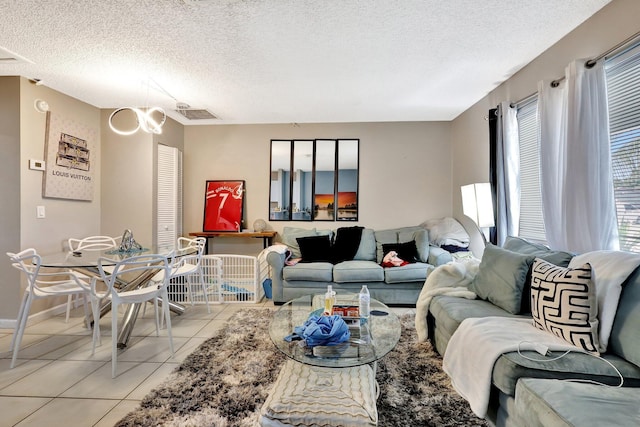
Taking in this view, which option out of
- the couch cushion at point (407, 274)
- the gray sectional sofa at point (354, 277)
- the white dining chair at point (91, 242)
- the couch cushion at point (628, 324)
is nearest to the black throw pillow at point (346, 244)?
the gray sectional sofa at point (354, 277)

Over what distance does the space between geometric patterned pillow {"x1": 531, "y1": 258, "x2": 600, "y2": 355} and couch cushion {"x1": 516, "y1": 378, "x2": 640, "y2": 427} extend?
0.28 meters

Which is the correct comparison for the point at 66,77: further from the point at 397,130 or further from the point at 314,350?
the point at 397,130

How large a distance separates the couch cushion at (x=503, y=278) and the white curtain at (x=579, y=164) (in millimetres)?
424

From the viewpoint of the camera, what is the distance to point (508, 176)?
2.98m

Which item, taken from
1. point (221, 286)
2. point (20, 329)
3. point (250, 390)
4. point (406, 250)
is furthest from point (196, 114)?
point (250, 390)

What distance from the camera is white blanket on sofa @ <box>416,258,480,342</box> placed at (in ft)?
8.29

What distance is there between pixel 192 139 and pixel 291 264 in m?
2.64

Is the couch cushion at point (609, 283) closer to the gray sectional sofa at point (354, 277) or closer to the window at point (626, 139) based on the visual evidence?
the window at point (626, 139)

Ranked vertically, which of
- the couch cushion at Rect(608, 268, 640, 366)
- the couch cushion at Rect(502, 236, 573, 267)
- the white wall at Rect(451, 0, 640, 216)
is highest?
the white wall at Rect(451, 0, 640, 216)

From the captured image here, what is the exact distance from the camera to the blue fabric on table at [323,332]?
64.8 inches

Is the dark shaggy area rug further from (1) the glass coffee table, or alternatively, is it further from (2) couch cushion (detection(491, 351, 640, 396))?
(2) couch cushion (detection(491, 351, 640, 396))

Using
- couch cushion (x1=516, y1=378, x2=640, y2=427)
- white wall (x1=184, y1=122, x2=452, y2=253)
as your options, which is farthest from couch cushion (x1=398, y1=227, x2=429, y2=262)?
couch cushion (x1=516, y1=378, x2=640, y2=427)

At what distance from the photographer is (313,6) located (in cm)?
202

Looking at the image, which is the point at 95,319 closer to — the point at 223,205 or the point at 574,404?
the point at 223,205
